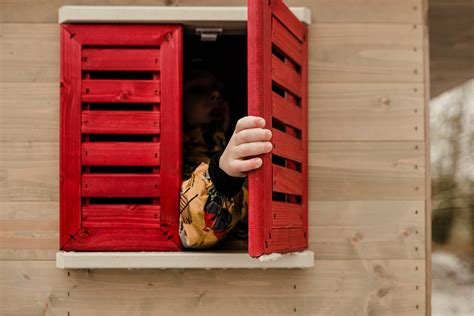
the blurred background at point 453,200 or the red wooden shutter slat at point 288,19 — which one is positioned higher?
the red wooden shutter slat at point 288,19

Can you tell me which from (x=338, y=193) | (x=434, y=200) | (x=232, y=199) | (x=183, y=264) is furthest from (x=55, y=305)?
(x=434, y=200)

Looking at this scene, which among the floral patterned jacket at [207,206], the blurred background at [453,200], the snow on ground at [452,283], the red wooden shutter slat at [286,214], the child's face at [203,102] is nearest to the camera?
the red wooden shutter slat at [286,214]

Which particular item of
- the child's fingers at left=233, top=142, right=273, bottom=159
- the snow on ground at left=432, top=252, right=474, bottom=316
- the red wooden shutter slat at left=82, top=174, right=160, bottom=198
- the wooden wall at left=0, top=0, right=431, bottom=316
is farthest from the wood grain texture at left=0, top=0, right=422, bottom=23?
the snow on ground at left=432, top=252, right=474, bottom=316

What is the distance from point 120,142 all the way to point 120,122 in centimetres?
5

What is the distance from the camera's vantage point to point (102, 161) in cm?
172

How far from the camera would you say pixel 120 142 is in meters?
→ 1.73

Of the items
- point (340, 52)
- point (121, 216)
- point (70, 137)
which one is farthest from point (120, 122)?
point (340, 52)

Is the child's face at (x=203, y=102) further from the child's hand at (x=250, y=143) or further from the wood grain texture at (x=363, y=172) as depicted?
the child's hand at (x=250, y=143)

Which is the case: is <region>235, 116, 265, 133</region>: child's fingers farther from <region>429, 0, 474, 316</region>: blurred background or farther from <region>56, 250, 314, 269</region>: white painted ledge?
<region>429, 0, 474, 316</region>: blurred background

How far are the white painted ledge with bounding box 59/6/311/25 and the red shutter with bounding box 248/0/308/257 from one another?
197mm

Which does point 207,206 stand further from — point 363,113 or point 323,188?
point 363,113

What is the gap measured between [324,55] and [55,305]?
937 millimetres

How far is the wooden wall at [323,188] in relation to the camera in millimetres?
1757

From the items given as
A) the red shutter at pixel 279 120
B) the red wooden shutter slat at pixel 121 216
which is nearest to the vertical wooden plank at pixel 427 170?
the red shutter at pixel 279 120
